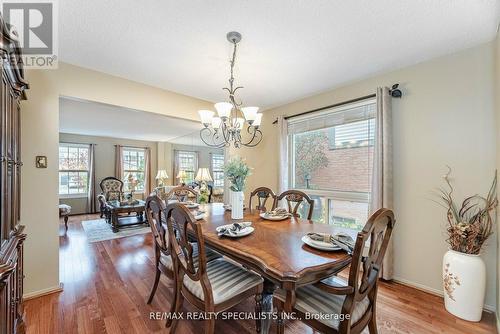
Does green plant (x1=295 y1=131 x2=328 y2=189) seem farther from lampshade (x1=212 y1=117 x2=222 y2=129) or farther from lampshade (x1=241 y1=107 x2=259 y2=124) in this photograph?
lampshade (x1=212 y1=117 x2=222 y2=129)

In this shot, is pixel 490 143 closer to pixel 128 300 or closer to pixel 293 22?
pixel 293 22

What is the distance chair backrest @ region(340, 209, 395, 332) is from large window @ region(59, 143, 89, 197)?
27.1 feet

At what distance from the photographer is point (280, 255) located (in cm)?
131

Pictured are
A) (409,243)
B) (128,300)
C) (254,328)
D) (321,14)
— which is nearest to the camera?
(321,14)

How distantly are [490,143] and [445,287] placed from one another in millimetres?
1367

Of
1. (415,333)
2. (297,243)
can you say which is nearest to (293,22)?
(297,243)

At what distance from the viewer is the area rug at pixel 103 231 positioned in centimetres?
435

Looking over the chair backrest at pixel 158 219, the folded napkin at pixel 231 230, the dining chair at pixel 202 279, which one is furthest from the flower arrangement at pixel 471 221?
the chair backrest at pixel 158 219

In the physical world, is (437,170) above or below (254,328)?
above

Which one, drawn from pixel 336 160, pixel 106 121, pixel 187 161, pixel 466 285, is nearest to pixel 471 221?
pixel 466 285

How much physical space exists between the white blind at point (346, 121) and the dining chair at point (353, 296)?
191cm

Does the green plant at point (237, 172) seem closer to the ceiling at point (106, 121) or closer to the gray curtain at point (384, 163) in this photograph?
the gray curtain at point (384, 163)

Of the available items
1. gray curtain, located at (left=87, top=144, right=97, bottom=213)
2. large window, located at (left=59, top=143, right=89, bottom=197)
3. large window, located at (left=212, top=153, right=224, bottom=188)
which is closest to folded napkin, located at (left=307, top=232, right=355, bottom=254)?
large window, located at (left=212, top=153, right=224, bottom=188)

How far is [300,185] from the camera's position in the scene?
3.72 metres
